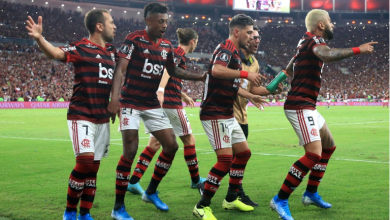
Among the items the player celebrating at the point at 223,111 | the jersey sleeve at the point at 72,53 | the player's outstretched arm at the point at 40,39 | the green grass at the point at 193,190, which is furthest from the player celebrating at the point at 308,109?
the player's outstretched arm at the point at 40,39

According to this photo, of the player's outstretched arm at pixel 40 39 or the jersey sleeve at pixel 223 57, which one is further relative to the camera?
the jersey sleeve at pixel 223 57

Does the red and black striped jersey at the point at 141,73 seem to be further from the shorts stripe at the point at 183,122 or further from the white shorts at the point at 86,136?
the shorts stripe at the point at 183,122

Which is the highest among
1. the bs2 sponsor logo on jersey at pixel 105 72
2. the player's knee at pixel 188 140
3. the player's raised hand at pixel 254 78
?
the bs2 sponsor logo on jersey at pixel 105 72

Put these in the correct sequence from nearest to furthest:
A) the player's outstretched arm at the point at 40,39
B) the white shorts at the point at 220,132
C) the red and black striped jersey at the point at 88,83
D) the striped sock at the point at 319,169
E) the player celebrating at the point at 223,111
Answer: the player's outstretched arm at the point at 40,39, the red and black striped jersey at the point at 88,83, the player celebrating at the point at 223,111, the white shorts at the point at 220,132, the striped sock at the point at 319,169

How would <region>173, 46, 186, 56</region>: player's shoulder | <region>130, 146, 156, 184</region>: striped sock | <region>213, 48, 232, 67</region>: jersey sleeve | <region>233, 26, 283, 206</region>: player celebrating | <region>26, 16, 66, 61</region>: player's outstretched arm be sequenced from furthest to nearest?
<region>173, 46, 186, 56</region>: player's shoulder < <region>130, 146, 156, 184</region>: striped sock < <region>233, 26, 283, 206</region>: player celebrating < <region>213, 48, 232, 67</region>: jersey sleeve < <region>26, 16, 66, 61</region>: player's outstretched arm

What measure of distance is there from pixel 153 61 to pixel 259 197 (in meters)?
2.48

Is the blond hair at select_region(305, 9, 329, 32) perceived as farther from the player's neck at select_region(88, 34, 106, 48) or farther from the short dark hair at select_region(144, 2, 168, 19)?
the player's neck at select_region(88, 34, 106, 48)

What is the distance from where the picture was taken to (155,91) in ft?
19.3

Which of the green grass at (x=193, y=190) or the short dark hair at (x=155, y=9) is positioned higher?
the short dark hair at (x=155, y=9)

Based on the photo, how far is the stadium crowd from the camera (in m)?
44.3

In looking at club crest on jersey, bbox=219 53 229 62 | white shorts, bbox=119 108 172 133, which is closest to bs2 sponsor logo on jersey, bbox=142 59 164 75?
white shorts, bbox=119 108 172 133

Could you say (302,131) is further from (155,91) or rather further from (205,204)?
(155,91)

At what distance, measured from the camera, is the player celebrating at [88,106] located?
190 inches

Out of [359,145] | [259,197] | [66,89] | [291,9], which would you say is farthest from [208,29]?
[259,197]
